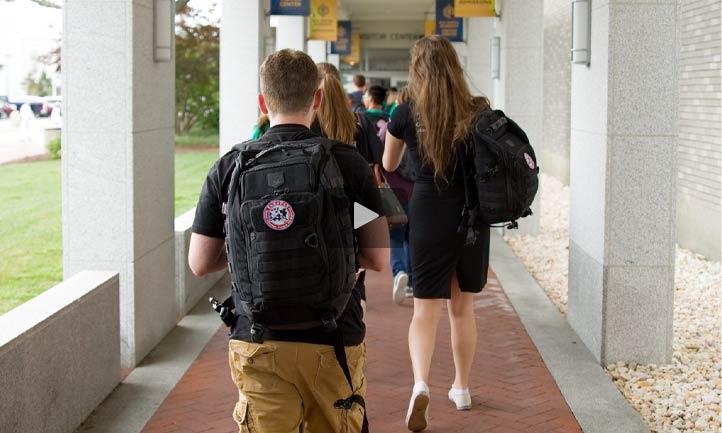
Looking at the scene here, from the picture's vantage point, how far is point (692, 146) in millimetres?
12898

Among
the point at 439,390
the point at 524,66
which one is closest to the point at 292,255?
the point at 439,390

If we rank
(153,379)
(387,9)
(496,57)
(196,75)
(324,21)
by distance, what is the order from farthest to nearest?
(196,75), (387,9), (324,21), (496,57), (153,379)

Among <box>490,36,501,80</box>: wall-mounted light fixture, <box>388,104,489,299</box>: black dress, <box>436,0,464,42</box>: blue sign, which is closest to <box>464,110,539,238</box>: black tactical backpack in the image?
<box>388,104,489,299</box>: black dress

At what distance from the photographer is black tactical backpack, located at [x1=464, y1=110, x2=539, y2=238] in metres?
5.13

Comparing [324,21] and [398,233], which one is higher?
[324,21]

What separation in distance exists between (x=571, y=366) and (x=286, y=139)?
4.30 meters

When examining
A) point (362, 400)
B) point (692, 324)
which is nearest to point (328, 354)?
point (362, 400)

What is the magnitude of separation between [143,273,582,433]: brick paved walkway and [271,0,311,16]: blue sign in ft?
19.2

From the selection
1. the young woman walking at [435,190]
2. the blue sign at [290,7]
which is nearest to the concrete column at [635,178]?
the young woman walking at [435,190]

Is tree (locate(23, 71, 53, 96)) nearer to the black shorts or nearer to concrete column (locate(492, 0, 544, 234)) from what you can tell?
the black shorts

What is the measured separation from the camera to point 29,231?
8.06 m

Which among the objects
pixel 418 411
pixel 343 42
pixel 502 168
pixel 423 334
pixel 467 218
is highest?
pixel 343 42

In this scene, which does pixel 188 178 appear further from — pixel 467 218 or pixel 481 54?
pixel 467 218

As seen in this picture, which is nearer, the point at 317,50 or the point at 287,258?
the point at 287,258
